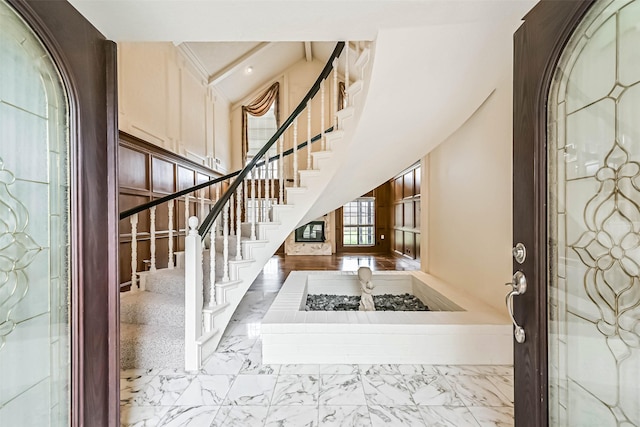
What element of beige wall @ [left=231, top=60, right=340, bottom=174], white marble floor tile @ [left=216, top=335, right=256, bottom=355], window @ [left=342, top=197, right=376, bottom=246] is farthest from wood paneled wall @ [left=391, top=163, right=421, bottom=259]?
white marble floor tile @ [left=216, top=335, right=256, bottom=355]

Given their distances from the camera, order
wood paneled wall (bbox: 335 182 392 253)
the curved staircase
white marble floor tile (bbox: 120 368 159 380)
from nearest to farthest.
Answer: white marble floor tile (bbox: 120 368 159 380)
the curved staircase
wood paneled wall (bbox: 335 182 392 253)

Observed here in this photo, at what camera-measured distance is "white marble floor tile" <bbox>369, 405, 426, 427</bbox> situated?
144 cm

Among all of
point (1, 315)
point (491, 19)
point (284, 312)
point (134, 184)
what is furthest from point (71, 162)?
point (134, 184)

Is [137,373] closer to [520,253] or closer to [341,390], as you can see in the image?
[341,390]

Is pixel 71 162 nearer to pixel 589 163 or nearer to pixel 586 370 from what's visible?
pixel 589 163

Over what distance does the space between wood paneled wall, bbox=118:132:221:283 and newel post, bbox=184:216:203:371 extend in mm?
1190

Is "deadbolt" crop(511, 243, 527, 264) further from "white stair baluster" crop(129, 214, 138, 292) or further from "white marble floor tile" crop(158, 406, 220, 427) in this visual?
"white stair baluster" crop(129, 214, 138, 292)

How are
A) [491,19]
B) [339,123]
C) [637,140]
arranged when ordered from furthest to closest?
[339,123] < [491,19] < [637,140]

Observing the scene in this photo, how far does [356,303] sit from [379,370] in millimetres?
1511

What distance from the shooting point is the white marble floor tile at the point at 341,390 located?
162 centimetres

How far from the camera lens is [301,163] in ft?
22.4

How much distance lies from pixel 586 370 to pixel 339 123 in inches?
88.1

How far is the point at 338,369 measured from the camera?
76.5 inches

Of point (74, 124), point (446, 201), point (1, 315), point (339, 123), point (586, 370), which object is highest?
point (339, 123)
